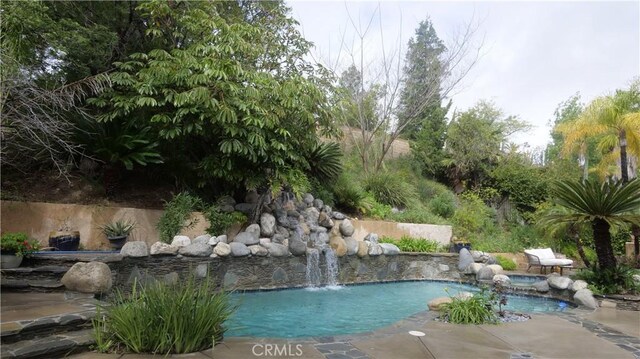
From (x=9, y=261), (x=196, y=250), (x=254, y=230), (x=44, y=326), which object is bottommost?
(x=44, y=326)

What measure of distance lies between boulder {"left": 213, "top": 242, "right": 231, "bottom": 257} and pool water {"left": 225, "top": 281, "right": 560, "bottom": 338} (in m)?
0.72

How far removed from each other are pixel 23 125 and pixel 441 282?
8.33 metres

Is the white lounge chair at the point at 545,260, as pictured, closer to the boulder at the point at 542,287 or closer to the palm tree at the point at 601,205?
the boulder at the point at 542,287

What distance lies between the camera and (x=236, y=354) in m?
3.21

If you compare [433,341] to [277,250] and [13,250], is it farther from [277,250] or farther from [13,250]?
[13,250]

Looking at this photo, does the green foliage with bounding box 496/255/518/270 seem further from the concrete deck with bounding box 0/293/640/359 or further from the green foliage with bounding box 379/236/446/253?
the concrete deck with bounding box 0/293/640/359

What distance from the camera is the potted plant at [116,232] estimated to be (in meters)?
6.48

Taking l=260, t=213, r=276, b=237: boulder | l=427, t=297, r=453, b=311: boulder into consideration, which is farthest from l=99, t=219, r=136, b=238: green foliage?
l=427, t=297, r=453, b=311: boulder

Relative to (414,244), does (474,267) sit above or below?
below

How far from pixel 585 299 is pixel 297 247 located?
4.85 meters

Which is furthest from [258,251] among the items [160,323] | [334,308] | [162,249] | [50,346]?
[50,346]

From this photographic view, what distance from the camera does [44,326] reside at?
10.8ft

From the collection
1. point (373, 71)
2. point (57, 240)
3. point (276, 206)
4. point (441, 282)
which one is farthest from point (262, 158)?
point (373, 71)

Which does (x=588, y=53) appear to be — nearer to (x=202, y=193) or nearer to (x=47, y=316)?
(x=202, y=193)
